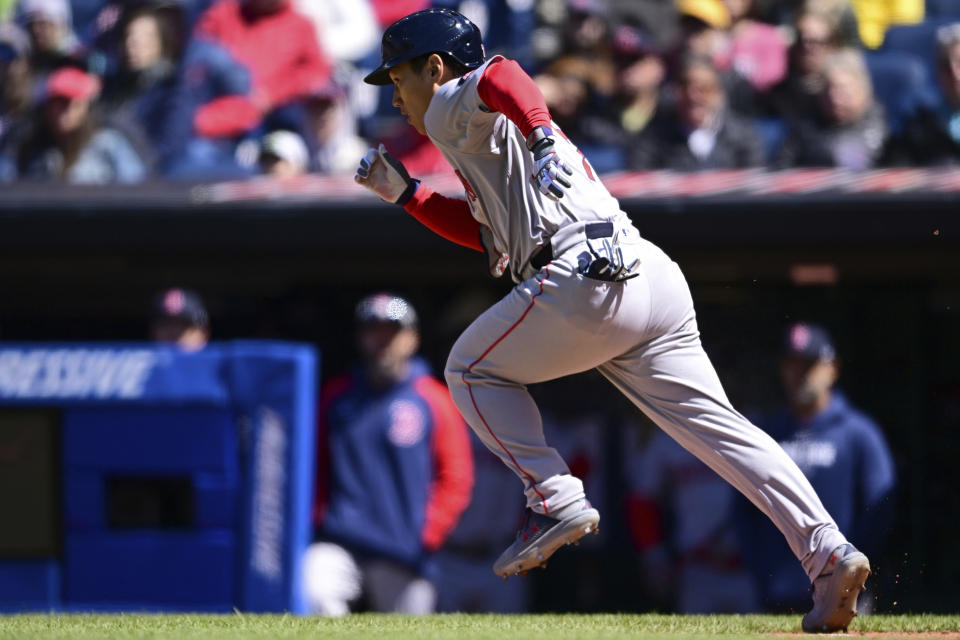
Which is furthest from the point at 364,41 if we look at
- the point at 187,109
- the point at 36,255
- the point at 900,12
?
the point at 900,12

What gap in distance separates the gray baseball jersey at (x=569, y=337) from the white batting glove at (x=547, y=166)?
0.14 m

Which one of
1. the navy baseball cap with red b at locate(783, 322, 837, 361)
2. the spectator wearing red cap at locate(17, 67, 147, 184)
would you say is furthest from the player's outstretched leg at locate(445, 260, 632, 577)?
the spectator wearing red cap at locate(17, 67, 147, 184)

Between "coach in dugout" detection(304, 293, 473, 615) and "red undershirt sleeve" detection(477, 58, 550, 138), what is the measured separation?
Answer: 3160 mm

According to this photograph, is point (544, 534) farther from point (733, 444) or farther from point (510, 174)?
point (510, 174)

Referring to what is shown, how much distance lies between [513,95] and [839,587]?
1505 mm

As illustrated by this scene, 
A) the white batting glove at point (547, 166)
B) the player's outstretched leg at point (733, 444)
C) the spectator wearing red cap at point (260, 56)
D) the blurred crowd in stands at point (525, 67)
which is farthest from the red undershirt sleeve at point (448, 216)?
the spectator wearing red cap at point (260, 56)

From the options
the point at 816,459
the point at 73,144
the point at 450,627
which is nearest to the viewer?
the point at 450,627

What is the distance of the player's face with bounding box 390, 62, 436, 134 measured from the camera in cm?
345

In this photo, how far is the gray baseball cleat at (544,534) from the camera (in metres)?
3.38

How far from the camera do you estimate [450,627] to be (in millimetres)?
3697

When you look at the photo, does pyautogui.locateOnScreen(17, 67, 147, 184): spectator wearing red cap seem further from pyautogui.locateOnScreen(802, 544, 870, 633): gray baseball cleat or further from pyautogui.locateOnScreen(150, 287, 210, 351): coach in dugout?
pyautogui.locateOnScreen(802, 544, 870, 633): gray baseball cleat

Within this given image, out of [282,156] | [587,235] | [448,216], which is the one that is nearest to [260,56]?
[282,156]

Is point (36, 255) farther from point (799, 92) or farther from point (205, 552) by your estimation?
point (799, 92)

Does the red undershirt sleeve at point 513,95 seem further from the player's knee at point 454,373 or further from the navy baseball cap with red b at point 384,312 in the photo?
the navy baseball cap with red b at point 384,312
